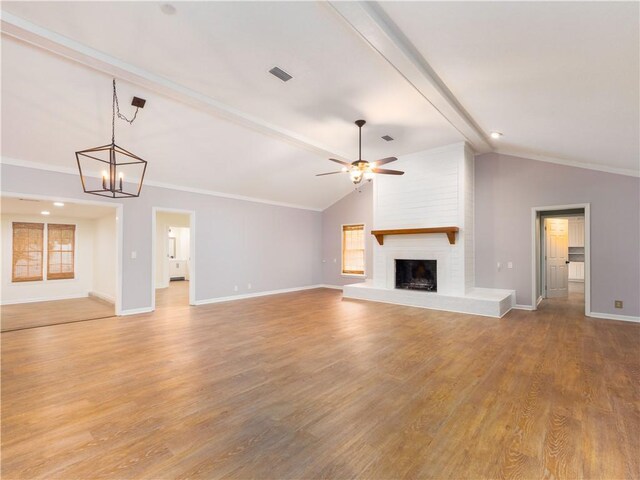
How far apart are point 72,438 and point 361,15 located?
13.0 feet

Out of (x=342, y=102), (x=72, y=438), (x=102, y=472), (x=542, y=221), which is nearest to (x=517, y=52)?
(x=342, y=102)

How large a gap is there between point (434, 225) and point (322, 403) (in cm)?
513

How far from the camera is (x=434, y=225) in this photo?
6.63m

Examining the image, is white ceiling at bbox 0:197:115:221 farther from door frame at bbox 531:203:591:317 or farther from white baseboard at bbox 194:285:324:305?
door frame at bbox 531:203:591:317

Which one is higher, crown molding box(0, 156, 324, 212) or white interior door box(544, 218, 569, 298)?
crown molding box(0, 156, 324, 212)

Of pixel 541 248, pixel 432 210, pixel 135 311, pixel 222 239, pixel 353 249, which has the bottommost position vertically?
pixel 135 311

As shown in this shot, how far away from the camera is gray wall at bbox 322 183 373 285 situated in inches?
358

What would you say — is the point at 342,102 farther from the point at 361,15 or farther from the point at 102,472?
the point at 102,472

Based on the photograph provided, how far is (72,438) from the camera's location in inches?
81.7

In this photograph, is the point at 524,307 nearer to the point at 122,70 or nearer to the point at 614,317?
the point at 614,317

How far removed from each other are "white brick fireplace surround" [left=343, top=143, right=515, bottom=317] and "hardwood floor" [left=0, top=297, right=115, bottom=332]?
19.0 feet

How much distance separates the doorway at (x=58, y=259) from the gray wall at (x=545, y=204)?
27.2ft

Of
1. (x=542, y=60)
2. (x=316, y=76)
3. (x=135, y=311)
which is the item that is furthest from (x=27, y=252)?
(x=542, y=60)

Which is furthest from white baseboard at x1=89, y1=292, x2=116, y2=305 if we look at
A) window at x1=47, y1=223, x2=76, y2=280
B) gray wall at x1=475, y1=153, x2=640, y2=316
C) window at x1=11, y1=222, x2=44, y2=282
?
gray wall at x1=475, y1=153, x2=640, y2=316
